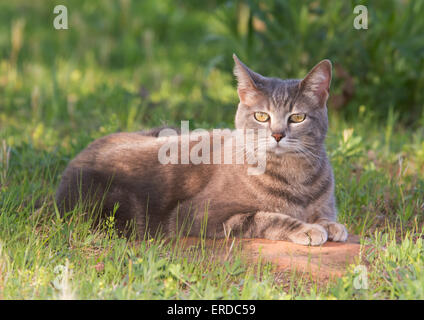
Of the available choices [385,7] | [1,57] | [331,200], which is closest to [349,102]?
[385,7]

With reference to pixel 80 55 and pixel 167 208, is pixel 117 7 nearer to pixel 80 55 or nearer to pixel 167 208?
pixel 80 55

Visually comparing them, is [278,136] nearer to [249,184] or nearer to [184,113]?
[249,184]

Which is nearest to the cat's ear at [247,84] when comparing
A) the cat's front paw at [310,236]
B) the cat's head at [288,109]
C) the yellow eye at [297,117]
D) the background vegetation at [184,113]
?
the cat's head at [288,109]

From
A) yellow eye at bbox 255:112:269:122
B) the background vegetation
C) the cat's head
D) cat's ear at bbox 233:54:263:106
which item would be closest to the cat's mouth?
the cat's head

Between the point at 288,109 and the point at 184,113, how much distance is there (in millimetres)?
2562

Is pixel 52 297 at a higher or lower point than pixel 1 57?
lower

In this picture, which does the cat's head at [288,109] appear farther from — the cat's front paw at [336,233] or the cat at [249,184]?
the cat's front paw at [336,233]

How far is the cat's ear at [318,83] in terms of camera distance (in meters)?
3.50

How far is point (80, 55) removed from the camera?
8102 millimetres

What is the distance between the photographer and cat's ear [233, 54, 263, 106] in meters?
3.58

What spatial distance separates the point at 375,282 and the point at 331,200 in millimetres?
788

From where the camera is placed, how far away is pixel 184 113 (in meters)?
5.94

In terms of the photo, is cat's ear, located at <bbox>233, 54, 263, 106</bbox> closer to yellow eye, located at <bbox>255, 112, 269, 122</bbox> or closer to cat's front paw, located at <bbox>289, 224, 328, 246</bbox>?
yellow eye, located at <bbox>255, 112, 269, 122</bbox>

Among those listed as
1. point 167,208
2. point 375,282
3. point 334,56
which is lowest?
point 375,282
